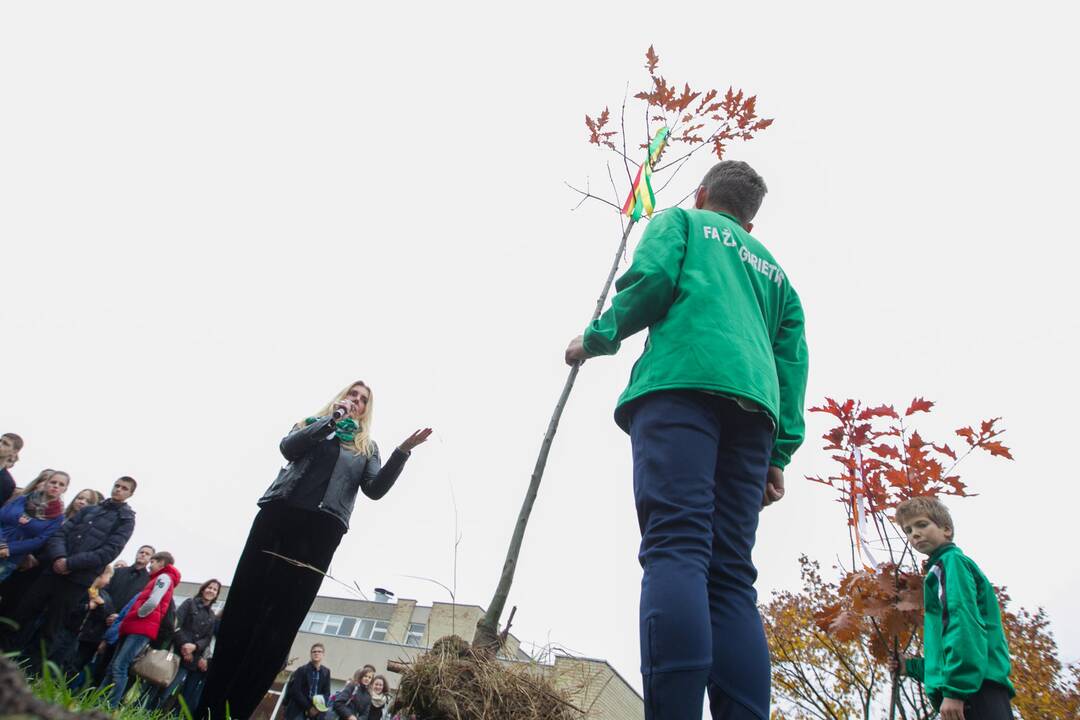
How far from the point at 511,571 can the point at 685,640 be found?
1.38 metres

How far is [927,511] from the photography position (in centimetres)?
304

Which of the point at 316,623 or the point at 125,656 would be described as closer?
the point at 125,656

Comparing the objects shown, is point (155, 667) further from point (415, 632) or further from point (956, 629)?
point (415, 632)

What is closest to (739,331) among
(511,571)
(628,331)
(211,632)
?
(628,331)

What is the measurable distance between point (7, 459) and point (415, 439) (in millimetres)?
4206

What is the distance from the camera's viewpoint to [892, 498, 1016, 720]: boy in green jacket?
2.44 meters

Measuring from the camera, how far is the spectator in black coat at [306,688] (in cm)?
736

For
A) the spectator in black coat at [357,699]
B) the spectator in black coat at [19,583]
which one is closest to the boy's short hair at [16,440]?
the spectator in black coat at [19,583]

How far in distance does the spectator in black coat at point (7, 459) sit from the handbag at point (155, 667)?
77.8 inches

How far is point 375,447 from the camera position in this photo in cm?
347

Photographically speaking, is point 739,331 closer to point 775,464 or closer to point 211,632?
point 775,464

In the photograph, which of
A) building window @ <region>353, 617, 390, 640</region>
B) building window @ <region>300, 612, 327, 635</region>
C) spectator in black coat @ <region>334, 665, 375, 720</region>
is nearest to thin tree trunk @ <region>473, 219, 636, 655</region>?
spectator in black coat @ <region>334, 665, 375, 720</region>

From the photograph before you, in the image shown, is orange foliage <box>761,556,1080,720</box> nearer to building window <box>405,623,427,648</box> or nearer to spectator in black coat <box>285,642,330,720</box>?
spectator in black coat <box>285,642,330,720</box>

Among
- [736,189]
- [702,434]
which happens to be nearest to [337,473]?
[702,434]
